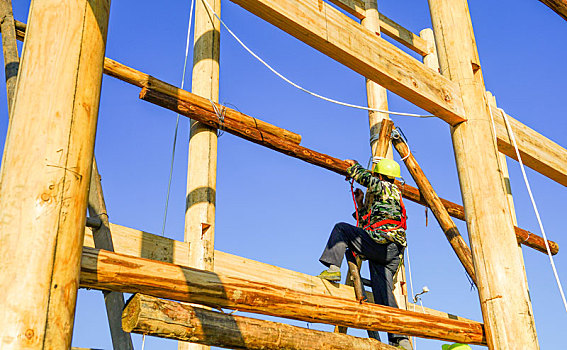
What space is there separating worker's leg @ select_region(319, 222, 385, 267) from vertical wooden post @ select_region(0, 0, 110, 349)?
3192mm

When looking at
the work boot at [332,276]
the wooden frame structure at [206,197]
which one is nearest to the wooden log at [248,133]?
the wooden frame structure at [206,197]

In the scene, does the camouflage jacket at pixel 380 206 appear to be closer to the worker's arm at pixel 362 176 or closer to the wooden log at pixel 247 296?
the worker's arm at pixel 362 176

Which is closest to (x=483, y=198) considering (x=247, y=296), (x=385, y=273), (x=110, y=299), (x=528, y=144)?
(x=528, y=144)

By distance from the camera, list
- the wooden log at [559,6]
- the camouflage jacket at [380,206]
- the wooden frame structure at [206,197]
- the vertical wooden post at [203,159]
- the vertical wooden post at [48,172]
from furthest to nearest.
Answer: the wooden log at [559,6]
the camouflage jacket at [380,206]
the vertical wooden post at [203,159]
the wooden frame structure at [206,197]
the vertical wooden post at [48,172]

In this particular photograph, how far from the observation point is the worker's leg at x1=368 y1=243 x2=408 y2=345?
18.4ft

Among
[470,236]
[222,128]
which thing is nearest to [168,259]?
[222,128]

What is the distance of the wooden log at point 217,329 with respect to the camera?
9.41 ft

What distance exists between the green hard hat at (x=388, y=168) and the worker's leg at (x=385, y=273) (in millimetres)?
707

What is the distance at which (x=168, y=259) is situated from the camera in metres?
5.09

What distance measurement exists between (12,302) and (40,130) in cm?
69

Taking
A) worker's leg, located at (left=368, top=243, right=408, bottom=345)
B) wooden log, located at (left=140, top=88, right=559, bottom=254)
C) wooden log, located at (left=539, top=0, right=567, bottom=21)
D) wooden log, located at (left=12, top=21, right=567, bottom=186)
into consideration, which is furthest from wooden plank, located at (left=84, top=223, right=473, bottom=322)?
wooden log, located at (left=539, top=0, right=567, bottom=21)

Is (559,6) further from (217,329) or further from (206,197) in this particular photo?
(217,329)

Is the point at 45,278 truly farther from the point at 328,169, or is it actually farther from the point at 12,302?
the point at 328,169

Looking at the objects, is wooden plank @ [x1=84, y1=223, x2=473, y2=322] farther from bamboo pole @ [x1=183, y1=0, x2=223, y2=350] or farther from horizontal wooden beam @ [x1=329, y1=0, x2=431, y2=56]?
horizontal wooden beam @ [x1=329, y1=0, x2=431, y2=56]
